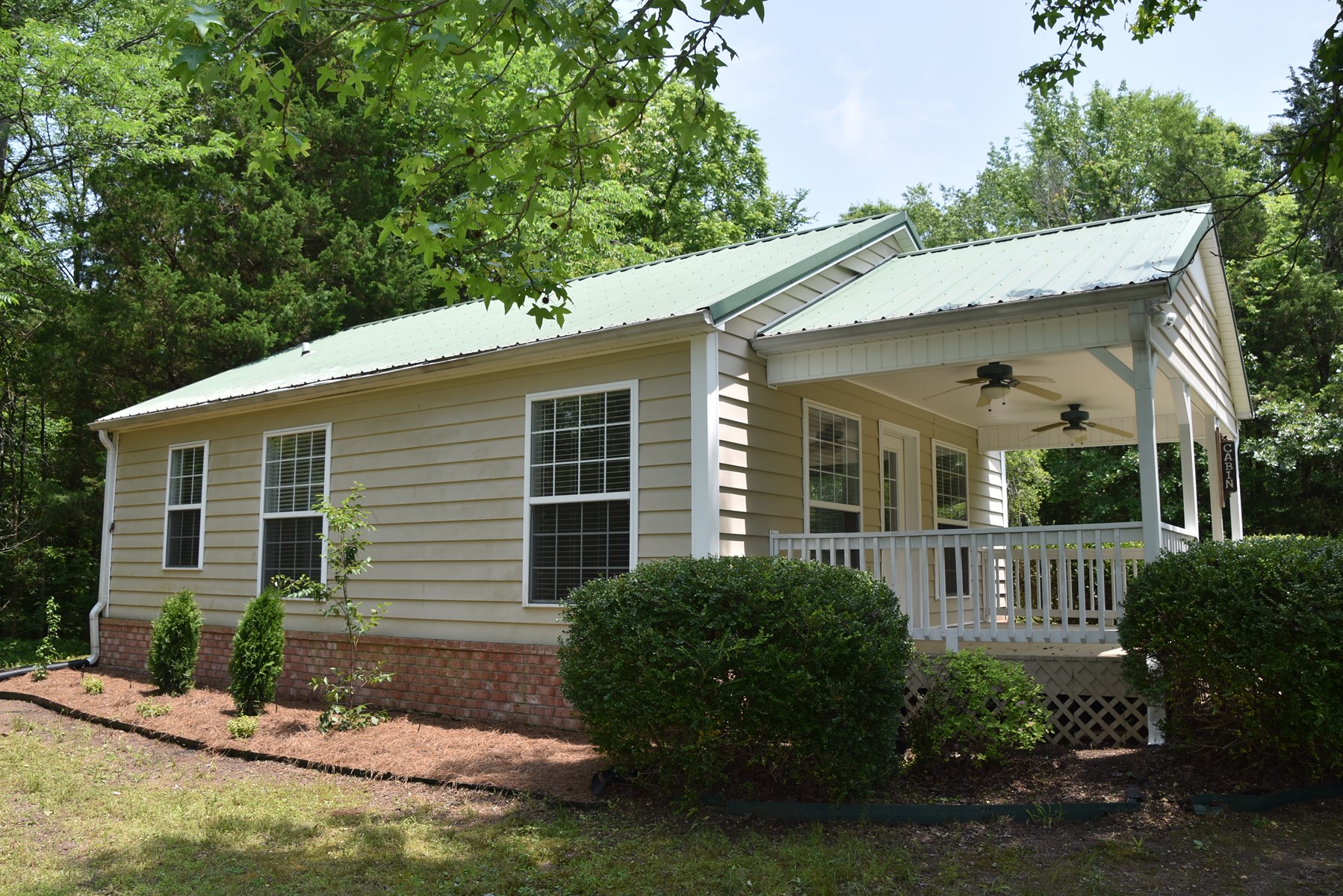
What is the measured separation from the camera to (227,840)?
5.50 metres

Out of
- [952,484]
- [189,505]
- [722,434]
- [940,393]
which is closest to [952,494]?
[952,484]

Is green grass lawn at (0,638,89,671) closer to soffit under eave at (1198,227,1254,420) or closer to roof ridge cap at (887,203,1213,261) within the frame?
roof ridge cap at (887,203,1213,261)

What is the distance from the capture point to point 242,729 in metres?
8.27

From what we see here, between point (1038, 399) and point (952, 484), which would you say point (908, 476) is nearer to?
point (952, 484)

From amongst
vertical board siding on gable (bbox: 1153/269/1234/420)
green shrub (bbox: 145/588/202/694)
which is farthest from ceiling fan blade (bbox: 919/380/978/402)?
green shrub (bbox: 145/588/202/694)

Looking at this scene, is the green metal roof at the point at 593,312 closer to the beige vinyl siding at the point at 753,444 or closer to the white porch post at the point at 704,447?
the beige vinyl siding at the point at 753,444

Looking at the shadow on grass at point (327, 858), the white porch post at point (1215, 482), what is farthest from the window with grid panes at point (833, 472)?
the shadow on grass at point (327, 858)

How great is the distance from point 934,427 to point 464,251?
6.71 metres

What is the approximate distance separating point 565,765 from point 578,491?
233cm

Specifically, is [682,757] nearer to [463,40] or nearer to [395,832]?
[395,832]

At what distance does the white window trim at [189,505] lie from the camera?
1173cm

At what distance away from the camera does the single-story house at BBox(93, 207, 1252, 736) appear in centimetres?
712

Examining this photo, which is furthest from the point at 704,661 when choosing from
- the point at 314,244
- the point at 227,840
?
the point at 314,244

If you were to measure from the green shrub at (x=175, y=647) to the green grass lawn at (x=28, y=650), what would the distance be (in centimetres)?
657
